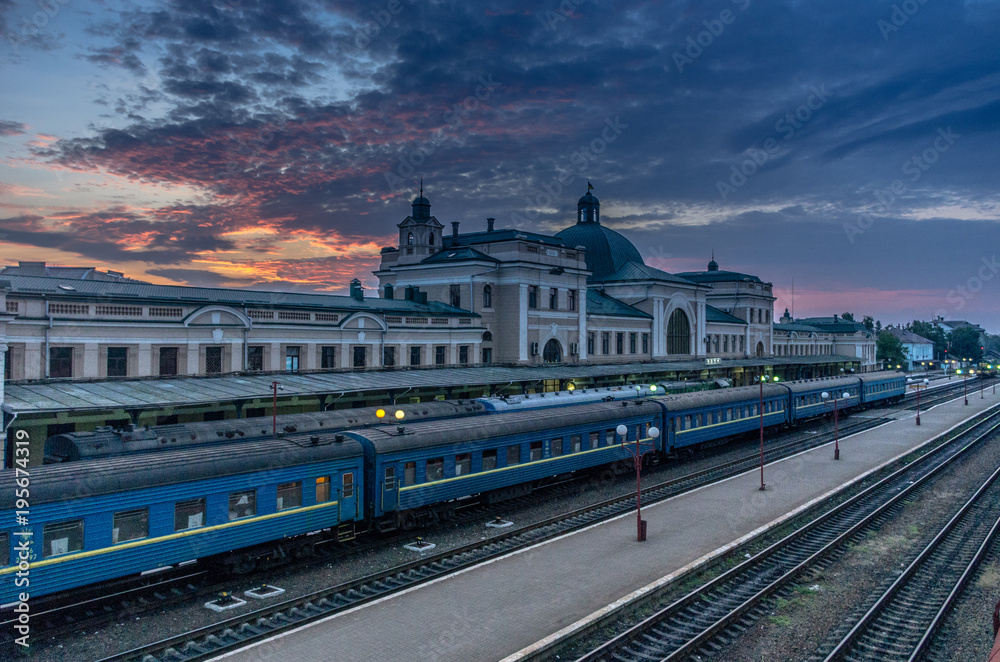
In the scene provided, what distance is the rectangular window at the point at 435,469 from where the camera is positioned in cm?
2323

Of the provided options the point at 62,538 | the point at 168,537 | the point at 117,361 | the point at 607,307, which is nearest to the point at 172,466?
the point at 168,537

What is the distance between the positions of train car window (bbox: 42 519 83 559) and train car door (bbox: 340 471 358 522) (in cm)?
721

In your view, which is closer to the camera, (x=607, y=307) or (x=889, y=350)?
(x=607, y=307)

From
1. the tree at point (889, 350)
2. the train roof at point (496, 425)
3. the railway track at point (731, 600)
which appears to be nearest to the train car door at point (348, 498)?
the train roof at point (496, 425)

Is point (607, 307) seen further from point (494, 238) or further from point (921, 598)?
point (921, 598)

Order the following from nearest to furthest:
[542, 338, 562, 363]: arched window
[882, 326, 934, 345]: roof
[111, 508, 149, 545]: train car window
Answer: [111, 508, 149, 545]: train car window → [542, 338, 562, 363]: arched window → [882, 326, 934, 345]: roof

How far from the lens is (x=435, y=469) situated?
77.0ft

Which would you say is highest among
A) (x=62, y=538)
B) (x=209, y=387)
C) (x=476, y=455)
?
(x=209, y=387)

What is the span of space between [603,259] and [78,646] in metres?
77.3

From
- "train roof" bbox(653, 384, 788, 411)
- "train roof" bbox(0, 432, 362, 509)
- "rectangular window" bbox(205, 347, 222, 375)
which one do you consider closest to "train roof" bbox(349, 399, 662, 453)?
"train roof" bbox(0, 432, 362, 509)

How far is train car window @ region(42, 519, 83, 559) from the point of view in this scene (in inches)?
587

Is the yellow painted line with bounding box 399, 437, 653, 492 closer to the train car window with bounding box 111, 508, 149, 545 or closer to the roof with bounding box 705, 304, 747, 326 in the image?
the train car window with bounding box 111, 508, 149, 545

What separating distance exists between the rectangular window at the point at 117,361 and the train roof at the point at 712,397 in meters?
26.9

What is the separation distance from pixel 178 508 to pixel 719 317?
8548cm
